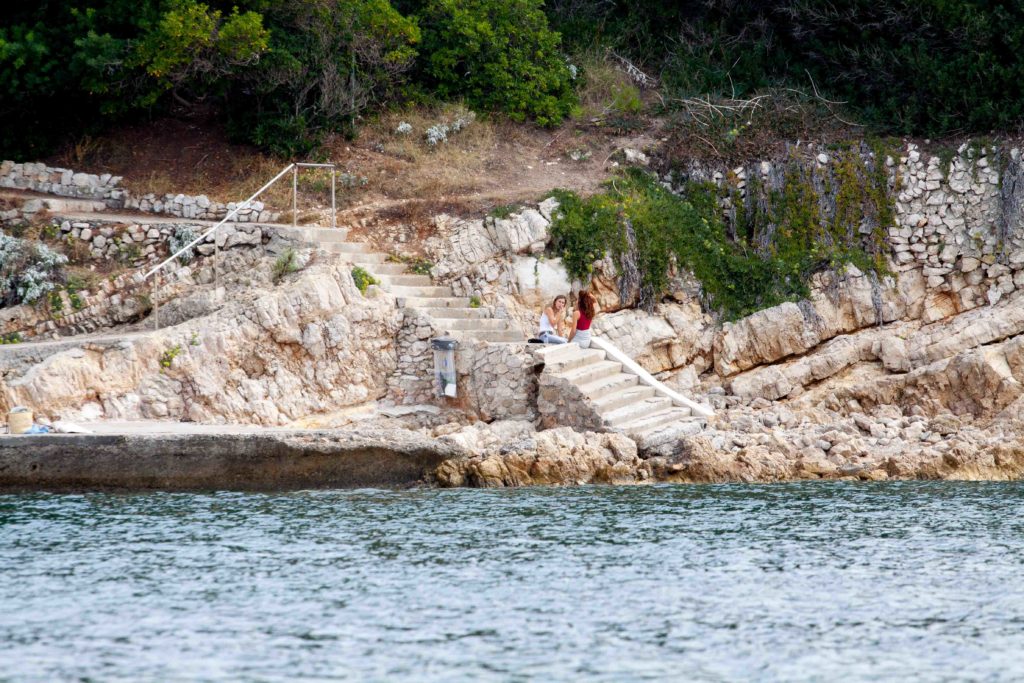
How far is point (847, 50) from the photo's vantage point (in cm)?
2455

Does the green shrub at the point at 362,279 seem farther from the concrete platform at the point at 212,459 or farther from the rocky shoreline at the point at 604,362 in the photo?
the concrete platform at the point at 212,459

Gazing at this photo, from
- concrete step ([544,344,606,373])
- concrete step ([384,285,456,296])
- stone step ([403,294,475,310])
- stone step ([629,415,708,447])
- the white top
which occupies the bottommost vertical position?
stone step ([629,415,708,447])

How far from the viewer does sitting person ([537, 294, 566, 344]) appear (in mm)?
18750

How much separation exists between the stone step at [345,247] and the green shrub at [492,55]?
484cm

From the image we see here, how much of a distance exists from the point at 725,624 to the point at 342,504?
5.43 m

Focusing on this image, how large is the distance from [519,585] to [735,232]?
11.8 m

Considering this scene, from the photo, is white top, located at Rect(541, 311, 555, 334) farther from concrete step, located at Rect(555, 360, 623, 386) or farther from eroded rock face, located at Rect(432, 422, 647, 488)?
eroded rock face, located at Rect(432, 422, 647, 488)

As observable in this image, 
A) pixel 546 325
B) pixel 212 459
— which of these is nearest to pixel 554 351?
pixel 546 325

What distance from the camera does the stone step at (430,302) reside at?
758 inches

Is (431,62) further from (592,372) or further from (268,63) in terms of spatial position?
(592,372)

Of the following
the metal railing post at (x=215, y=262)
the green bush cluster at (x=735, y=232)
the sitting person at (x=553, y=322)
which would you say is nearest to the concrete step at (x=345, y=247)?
the metal railing post at (x=215, y=262)

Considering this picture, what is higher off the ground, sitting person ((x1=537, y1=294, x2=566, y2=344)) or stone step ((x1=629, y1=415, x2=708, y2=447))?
sitting person ((x1=537, y1=294, x2=566, y2=344))

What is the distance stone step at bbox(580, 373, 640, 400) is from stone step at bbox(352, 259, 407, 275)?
3510mm

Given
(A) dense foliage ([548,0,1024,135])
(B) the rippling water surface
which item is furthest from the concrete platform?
(A) dense foliage ([548,0,1024,135])
